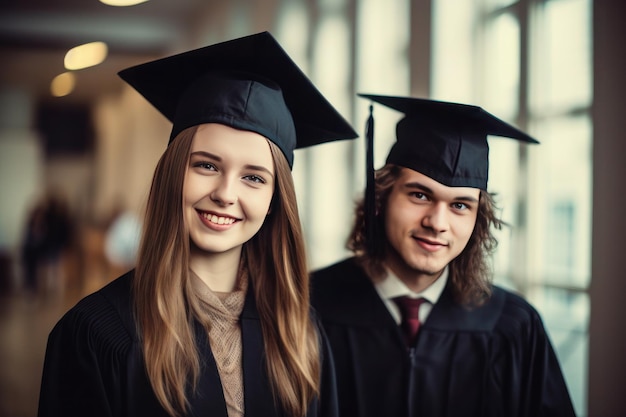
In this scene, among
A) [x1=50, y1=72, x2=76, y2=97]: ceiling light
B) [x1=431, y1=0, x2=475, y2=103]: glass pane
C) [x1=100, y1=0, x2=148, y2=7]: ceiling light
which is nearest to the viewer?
[x1=431, y1=0, x2=475, y2=103]: glass pane

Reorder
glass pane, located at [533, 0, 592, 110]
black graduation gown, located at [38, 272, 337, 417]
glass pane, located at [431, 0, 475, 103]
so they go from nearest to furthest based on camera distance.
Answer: black graduation gown, located at [38, 272, 337, 417] < glass pane, located at [533, 0, 592, 110] < glass pane, located at [431, 0, 475, 103]

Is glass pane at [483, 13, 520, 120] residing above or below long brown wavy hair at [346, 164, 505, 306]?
above

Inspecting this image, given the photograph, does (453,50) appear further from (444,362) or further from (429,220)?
(444,362)

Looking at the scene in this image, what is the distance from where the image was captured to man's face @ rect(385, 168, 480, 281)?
167 centimetres

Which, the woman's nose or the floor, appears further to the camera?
the floor

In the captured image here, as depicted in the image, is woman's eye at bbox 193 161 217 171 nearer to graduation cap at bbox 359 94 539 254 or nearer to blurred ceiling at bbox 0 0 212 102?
graduation cap at bbox 359 94 539 254

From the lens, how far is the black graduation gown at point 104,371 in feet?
4.49

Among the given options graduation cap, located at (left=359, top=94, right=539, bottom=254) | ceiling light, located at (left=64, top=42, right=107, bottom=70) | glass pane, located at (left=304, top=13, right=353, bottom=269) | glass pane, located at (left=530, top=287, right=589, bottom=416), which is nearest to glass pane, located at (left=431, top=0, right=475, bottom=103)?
glass pane, located at (left=530, top=287, right=589, bottom=416)

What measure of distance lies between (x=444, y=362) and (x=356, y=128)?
9.43 ft

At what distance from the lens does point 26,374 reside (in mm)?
5352

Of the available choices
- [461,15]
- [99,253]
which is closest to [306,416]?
[461,15]

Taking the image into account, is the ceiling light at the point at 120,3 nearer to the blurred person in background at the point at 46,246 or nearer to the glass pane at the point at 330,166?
the glass pane at the point at 330,166

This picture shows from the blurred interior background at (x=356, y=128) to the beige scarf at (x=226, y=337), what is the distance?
290 millimetres

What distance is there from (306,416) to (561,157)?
171 cm
